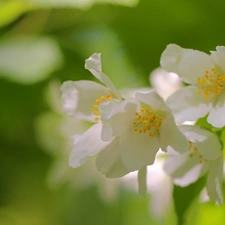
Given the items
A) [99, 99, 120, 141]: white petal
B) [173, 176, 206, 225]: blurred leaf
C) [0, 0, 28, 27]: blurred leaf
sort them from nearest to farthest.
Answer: [99, 99, 120, 141]: white petal
[173, 176, 206, 225]: blurred leaf
[0, 0, 28, 27]: blurred leaf

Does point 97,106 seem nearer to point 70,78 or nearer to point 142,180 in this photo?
point 142,180

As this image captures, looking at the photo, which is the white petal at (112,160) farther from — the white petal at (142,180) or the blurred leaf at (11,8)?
the blurred leaf at (11,8)

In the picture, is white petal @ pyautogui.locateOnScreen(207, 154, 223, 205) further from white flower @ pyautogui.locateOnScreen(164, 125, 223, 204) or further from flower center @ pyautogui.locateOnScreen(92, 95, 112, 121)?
flower center @ pyautogui.locateOnScreen(92, 95, 112, 121)

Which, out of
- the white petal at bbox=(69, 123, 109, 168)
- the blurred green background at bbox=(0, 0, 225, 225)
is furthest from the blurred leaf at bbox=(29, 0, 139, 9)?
the white petal at bbox=(69, 123, 109, 168)

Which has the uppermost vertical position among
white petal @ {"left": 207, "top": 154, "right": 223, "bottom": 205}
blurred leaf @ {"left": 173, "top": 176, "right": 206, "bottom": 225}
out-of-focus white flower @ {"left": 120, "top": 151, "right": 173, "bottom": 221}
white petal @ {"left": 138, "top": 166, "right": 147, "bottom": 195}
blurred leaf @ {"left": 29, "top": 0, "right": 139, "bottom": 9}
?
blurred leaf @ {"left": 29, "top": 0, "right": 139, "bottom": 9}

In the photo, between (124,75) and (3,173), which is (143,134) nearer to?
(124,75)

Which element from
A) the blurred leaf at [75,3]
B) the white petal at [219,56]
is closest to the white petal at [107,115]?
the white petal at [219,56]
